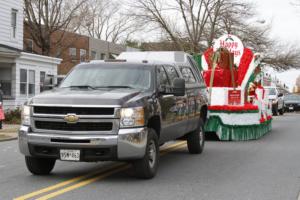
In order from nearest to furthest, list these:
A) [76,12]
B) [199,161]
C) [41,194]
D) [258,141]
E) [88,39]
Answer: [41,194] → [199,161] → [258,141] → [76,12] → [88,39]

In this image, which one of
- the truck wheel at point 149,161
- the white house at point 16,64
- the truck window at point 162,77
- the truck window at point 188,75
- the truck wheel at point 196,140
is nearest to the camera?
the truck wheel at point 149,161

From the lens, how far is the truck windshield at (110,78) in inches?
367

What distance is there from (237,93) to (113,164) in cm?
670

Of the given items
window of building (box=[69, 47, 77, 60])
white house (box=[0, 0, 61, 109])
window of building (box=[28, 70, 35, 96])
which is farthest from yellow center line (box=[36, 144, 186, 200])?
window of building (box=[69, 47, 77, 60])

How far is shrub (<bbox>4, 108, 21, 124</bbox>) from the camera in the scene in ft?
78.7

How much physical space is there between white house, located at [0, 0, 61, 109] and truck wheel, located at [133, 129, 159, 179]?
657 inches

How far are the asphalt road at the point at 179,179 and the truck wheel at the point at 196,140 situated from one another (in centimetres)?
20

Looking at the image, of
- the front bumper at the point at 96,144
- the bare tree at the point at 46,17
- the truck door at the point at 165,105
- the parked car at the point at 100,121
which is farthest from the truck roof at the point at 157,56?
the bare tree at the point at 46,17

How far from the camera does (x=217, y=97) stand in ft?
52.1

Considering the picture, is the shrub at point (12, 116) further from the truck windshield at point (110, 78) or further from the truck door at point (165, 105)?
the truck door at point (165, 105)

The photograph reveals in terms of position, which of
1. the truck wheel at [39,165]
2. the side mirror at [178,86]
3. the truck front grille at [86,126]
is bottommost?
the truck wheel at [39,165]

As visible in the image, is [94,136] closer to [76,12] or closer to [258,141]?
[258,141]

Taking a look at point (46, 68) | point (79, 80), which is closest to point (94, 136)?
point (79, 80)

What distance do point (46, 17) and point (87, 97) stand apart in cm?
3483
